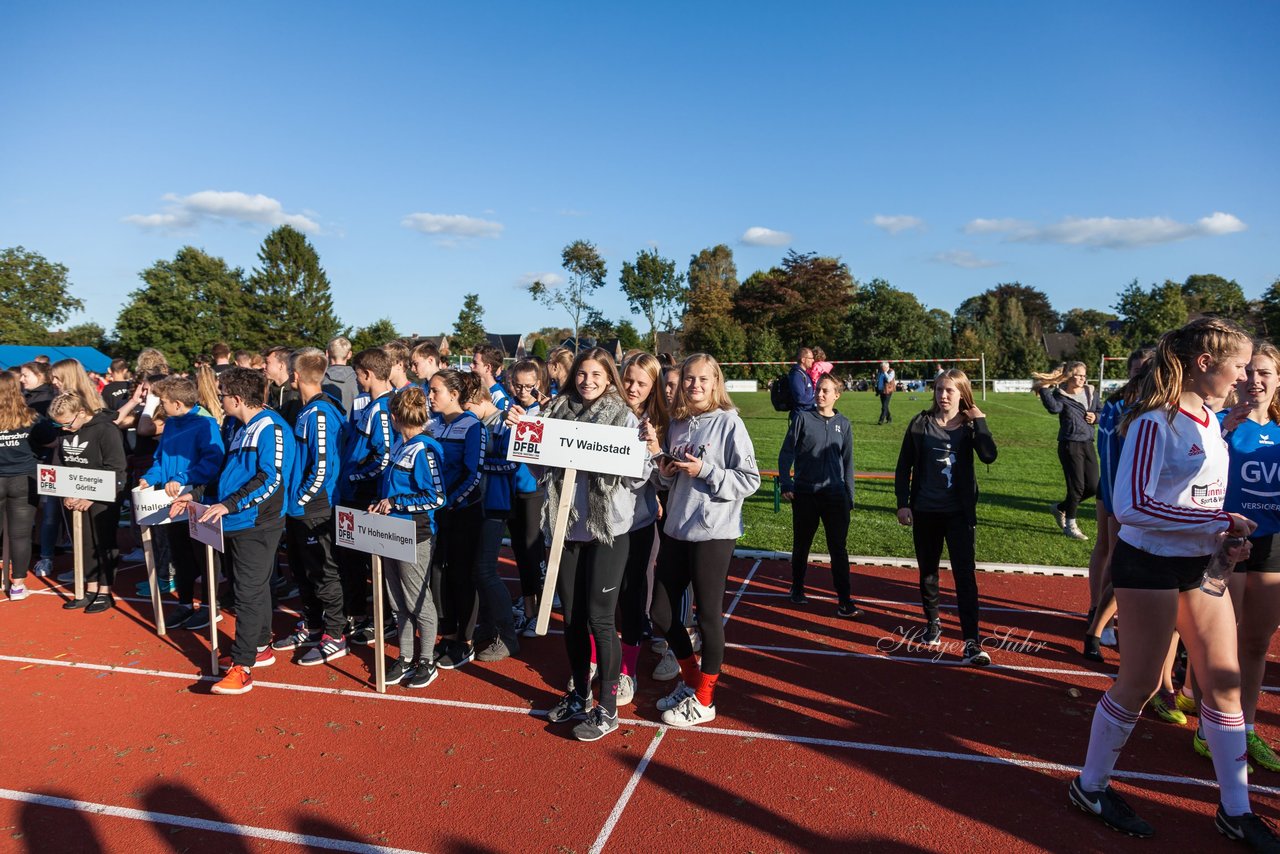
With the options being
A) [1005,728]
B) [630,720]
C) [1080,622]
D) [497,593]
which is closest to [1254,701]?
[1005,728]

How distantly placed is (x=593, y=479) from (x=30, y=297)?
6817 centimetres

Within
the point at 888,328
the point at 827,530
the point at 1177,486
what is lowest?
the point at 827,530

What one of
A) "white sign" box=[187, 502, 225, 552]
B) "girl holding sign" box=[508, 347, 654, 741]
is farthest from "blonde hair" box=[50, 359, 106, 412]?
"girl holding sign" box=[508, 347, 654, 741]

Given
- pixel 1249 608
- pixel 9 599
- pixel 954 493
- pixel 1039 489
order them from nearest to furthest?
pixel 1249 608 → pixel 954 493 → pixel 9 599 → pixel 1039 489

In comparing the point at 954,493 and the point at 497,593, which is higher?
the point at 954,493

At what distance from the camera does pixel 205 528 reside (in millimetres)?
4785

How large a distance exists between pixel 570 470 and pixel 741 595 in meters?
3.38

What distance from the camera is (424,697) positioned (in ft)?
15.0

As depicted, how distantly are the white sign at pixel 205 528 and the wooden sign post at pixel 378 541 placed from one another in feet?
2.28

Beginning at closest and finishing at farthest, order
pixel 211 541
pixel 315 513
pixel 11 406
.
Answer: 1. pixel 211 541
2. pixel 315 513
3. pixel 11 406

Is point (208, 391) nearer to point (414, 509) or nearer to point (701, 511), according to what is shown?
point (414, 509)

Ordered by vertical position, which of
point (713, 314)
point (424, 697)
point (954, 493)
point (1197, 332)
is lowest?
point (424, 697)

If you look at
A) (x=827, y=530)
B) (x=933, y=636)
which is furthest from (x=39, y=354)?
(x=933, y=636)

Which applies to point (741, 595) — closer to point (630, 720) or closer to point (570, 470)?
point (630, 720)
